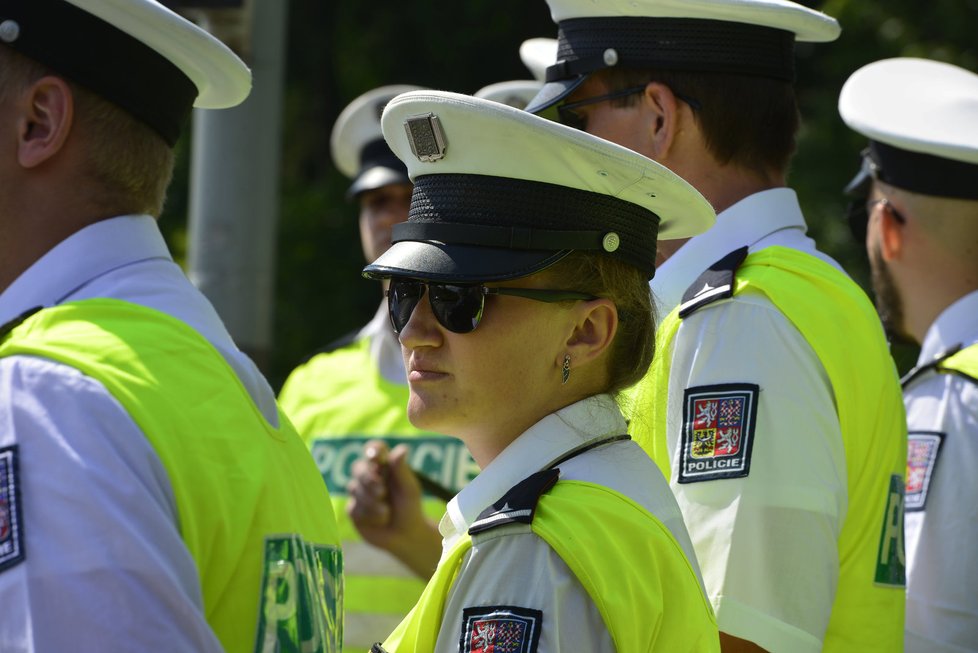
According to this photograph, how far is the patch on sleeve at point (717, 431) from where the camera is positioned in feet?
8.83

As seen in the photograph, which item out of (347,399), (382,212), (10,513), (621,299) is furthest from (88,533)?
(382,212)

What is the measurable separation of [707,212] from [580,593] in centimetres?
82

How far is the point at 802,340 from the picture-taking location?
2.79m

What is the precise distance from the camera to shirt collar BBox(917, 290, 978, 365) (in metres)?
3.80

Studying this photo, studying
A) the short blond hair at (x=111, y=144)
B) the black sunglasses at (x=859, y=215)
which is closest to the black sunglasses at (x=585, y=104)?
the short blond hair at (x=111, y=144)

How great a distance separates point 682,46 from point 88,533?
5.80 ft

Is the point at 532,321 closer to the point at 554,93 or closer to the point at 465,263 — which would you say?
the point at 465,263

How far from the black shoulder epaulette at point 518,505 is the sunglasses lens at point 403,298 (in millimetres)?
412

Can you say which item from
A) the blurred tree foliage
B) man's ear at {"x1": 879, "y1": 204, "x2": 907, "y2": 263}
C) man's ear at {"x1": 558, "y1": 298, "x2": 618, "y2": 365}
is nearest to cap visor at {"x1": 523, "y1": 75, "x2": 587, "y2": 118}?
man's ear at {"x1": 558, "y1": 298, "x2": 618, "y2": 365}

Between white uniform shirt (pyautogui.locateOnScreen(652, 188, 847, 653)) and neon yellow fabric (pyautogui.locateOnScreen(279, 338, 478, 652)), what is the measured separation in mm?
2049

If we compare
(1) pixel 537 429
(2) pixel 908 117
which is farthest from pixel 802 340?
(2) pixel 908 117

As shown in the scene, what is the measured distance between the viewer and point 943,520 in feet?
11.4

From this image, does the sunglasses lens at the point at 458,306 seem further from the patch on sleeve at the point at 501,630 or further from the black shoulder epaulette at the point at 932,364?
the black shoulder epaulette at the point at 932,364

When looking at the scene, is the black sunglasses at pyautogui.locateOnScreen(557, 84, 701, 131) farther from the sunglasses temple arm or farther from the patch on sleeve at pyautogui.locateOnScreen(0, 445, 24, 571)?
the sunglasses temple arm
